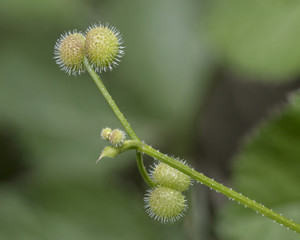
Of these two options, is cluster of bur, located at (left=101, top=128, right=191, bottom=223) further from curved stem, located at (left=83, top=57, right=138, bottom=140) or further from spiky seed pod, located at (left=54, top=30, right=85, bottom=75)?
spiky seed pod, located at (left=54, top=30, right=85, bottom=75)

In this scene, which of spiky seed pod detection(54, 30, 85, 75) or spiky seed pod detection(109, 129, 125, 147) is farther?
spiky seed pod detection(54, 30, 85, 75)

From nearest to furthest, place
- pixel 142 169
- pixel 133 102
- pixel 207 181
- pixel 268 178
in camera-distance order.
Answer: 1. pixel 207 181
2. pixel 142 169
3. pixel 268 178
4. pixel 133 102

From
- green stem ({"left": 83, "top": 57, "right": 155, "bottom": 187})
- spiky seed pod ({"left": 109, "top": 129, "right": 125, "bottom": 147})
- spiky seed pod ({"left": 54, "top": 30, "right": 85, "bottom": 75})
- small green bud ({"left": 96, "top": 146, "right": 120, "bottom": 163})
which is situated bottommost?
small green bud ({"left": 96, "top": 146, "right": 120, "bottom": 163})

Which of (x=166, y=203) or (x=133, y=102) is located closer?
(x=166, y=203)

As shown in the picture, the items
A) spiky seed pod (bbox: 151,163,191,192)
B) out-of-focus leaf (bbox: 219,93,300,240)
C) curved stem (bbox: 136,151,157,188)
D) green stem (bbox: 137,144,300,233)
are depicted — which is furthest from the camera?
out-of-focus leaf (bbox: 219,93,300,240)

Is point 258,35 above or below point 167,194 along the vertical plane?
above

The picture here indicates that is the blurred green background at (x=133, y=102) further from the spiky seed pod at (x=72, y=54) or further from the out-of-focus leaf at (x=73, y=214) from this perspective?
the spiky seed pod at (x=72, y=54)

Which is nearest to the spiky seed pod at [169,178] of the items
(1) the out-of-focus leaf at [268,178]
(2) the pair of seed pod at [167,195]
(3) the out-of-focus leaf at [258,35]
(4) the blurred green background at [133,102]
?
(2) the pair of seed pod at [167,195]

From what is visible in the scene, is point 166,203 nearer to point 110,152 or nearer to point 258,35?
point 110,152

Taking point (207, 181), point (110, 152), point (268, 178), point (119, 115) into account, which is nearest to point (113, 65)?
point (119, 115)

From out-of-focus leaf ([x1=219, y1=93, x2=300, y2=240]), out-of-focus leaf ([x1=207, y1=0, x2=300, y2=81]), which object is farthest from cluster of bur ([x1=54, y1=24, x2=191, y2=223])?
out-of-focus leaf ([x1=207, y1=0, x2=300, y2=81])
